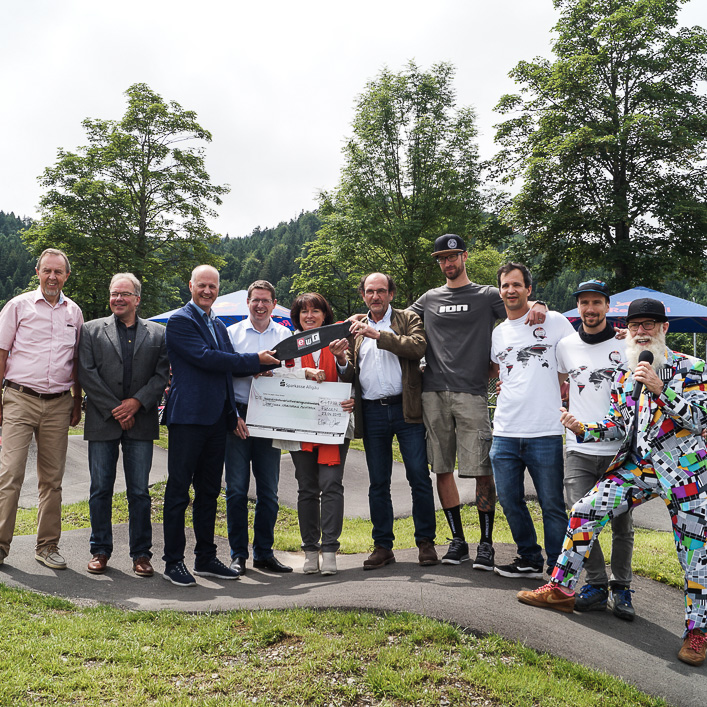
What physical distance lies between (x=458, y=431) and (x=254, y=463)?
2.14m

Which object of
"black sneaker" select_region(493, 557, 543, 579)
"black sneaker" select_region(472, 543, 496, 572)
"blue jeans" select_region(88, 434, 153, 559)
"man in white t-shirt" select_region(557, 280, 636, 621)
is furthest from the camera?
"blue jeans" select_region(88, 434, 153, 559)

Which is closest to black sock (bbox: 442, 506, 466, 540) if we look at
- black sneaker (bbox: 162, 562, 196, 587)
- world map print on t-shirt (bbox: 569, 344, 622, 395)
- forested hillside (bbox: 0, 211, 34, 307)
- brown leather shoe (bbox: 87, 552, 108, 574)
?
world map print on t-shirt (bbox: 569, 344, 622, 395)

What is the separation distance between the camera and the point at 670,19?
2538cm

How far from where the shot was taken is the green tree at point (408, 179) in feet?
91.5

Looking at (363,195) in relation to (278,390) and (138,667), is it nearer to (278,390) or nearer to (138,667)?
(278,390)

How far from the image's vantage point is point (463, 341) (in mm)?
5488

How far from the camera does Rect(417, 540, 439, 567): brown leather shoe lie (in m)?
5.57

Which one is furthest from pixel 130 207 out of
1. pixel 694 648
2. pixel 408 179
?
pixel 694 648

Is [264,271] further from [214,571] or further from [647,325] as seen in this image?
[647,325]

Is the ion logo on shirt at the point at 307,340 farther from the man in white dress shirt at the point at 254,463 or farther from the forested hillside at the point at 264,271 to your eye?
the forested hillside at the point at 264,271

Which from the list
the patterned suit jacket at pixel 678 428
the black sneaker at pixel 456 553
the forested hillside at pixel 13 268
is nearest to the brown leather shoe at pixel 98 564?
the black sneaker at pixel 456 553

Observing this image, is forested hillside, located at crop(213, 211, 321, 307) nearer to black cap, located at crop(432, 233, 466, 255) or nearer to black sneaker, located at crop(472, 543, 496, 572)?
black cap, located at crop(432, 233, 466, 255)

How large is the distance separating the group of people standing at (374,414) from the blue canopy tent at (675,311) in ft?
37.7

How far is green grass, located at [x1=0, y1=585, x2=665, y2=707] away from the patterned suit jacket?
142 centimetres
